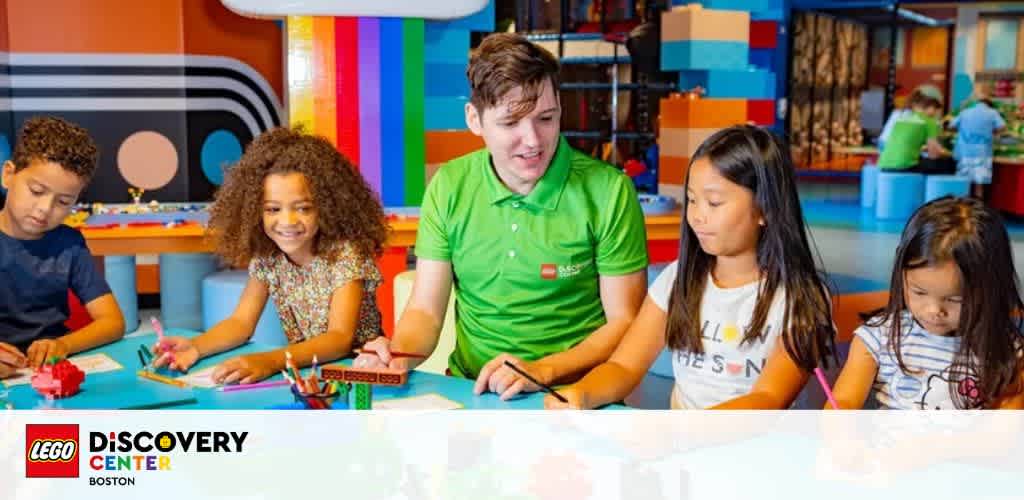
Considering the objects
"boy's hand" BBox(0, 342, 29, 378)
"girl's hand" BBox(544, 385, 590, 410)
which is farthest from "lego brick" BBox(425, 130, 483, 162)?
"girl's hand" BBox(544, 385, 590, 410)

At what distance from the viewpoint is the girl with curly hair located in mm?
1894

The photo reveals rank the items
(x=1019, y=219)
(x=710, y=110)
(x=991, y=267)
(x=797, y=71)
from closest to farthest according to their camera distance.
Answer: (x=991, y=267)
(x=710, y=110)
(x=1019, y=219)
(x=797, y=71)

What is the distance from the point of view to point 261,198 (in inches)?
76.1

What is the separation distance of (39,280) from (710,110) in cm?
415

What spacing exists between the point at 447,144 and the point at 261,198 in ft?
5.39

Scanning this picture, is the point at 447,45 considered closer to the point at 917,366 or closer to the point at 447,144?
the point at 447,144

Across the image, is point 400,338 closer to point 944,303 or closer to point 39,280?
point 39,280

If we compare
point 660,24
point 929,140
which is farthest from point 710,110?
point 929,140

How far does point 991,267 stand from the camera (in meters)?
1.47

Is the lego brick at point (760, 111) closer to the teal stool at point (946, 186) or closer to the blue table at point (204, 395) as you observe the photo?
the teal stool at point (946, 186)

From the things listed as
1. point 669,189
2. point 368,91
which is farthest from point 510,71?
point 669,189

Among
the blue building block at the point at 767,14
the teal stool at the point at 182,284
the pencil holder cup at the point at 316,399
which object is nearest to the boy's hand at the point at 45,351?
the pencil holder cup at the point at 316,399

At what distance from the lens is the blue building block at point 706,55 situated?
223 inches

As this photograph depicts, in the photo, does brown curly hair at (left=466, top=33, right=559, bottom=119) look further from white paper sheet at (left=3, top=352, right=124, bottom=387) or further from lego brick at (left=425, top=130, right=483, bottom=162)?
lego brick at (left=425, top=130, right=483, bottom=162)
